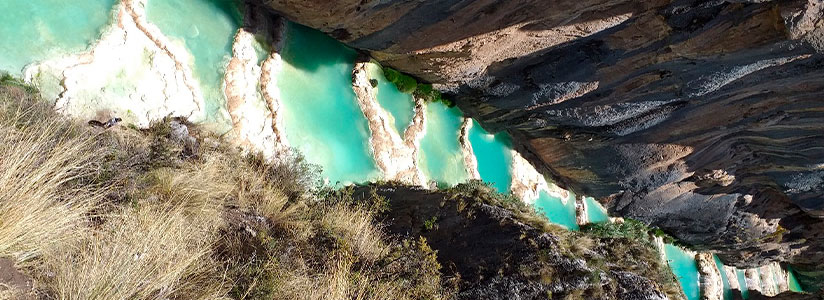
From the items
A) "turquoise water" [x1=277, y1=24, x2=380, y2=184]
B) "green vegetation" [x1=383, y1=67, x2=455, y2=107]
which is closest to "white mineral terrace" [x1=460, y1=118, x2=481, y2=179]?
"green vegetation" [x1=383, y1=67, x2=455, y2=107]

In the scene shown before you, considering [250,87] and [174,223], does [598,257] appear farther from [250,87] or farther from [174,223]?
[250,87]

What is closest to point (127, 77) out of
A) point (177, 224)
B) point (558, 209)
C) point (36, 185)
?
point (177, 224)

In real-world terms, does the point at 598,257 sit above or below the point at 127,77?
below

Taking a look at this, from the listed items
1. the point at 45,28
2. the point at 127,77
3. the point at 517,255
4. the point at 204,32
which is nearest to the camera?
the point at 45,28

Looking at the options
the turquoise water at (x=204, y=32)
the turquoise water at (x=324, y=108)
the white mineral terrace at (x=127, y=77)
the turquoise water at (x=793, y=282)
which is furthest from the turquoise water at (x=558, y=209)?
the turquoise water at (x=793, y=282)

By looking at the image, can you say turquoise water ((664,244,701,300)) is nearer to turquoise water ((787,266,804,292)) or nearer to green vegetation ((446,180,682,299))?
turquoise water ((787,266,804,292))

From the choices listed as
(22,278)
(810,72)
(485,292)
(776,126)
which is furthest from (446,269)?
(776,126)
